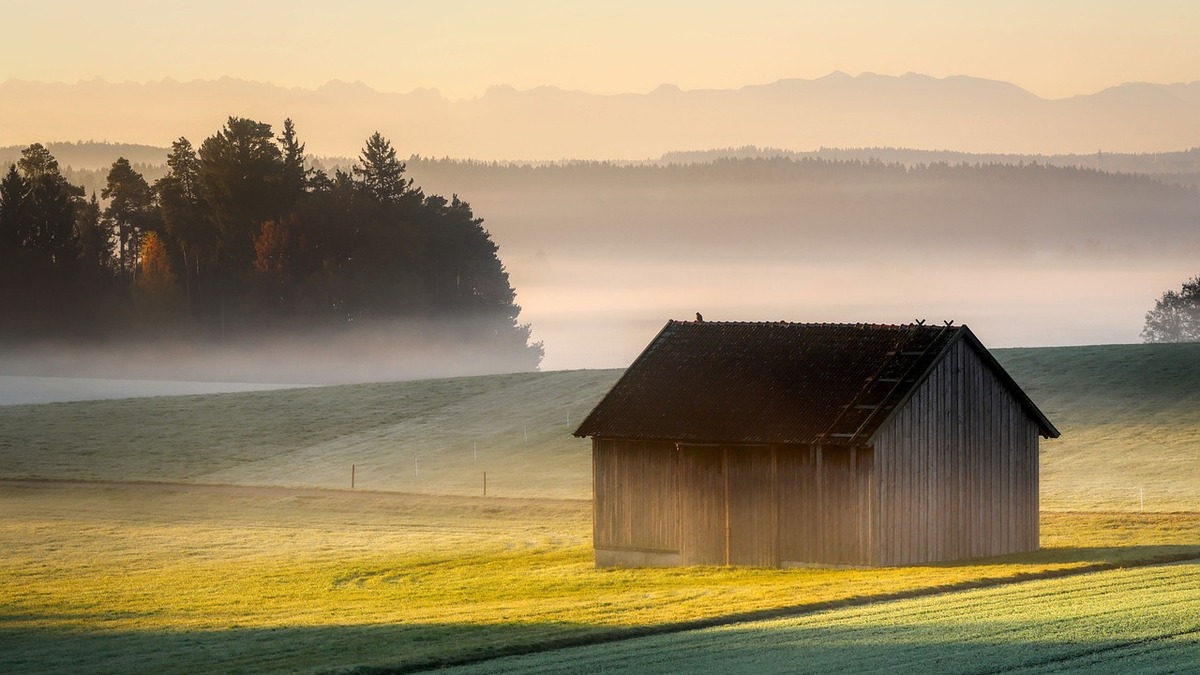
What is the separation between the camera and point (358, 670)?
27281mm

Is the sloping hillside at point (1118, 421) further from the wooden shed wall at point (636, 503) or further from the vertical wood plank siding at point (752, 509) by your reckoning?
the wooden shed wall at point (636, 503)

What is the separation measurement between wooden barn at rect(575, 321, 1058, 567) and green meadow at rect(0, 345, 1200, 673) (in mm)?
1335

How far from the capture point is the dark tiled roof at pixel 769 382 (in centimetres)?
4128

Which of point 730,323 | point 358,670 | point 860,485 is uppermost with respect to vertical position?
point 730,323

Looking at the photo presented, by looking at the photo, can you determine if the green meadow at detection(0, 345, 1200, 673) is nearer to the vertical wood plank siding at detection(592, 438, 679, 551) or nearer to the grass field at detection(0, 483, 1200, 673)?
the grass field at detection(0, 483, 1200, 673)

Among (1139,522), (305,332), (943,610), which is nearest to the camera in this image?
(943,610)

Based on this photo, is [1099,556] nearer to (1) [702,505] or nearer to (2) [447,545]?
(1) [702,505]

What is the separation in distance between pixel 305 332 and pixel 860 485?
9171 centimetres

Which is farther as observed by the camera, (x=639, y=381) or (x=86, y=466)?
(x=86, y=466)

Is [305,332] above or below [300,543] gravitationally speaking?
above

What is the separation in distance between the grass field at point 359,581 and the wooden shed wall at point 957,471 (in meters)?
1.24

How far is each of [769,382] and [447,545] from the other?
12.0 m

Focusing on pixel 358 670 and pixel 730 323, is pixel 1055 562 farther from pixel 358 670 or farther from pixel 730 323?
pixel 358 670

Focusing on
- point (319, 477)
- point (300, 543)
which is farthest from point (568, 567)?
point (319, 477)
